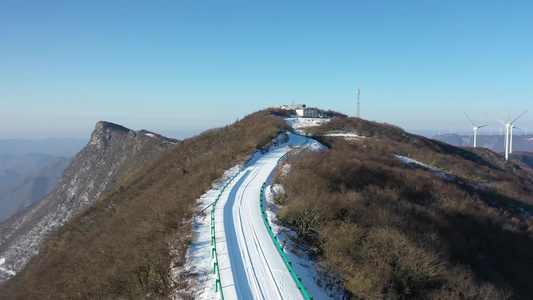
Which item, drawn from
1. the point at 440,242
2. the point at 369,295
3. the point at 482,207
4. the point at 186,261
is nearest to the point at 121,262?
the point at 186,261

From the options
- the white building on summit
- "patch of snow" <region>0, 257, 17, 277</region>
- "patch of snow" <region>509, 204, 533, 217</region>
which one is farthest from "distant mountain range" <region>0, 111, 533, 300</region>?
the white building on summit

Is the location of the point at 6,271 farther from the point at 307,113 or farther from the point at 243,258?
the point at 307,113

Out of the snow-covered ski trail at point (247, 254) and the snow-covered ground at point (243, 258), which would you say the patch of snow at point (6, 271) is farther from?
the snow-covered ski trail at point (247, 254)

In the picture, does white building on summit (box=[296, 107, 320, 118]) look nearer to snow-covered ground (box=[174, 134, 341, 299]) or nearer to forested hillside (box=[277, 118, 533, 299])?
forested hillside (box=[277, 118, 533, 299])

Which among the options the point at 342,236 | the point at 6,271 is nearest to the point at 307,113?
the point at 342,236

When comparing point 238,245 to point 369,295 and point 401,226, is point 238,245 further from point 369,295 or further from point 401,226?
point 401,226

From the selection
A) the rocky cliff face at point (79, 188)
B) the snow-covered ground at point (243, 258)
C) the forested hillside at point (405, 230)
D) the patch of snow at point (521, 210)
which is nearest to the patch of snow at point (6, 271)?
the rocky cliff face at point (79, 188)
